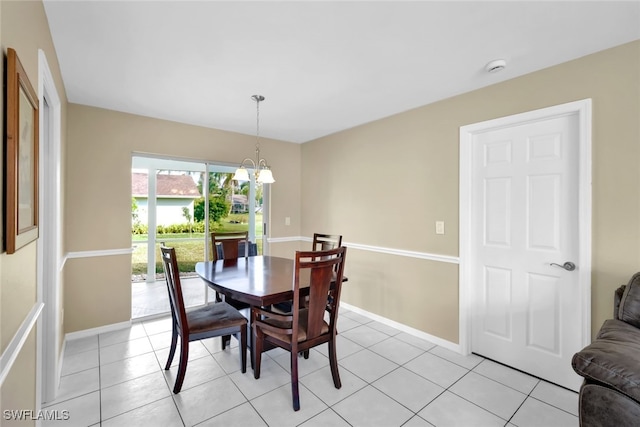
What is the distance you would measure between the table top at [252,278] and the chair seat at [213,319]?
0.88 feet

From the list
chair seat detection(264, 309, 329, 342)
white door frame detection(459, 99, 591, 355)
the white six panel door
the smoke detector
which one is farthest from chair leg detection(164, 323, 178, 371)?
the smoke detector

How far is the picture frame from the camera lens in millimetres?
1004

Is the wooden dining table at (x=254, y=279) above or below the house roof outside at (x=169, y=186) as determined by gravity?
below

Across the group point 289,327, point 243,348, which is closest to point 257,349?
point 243,348

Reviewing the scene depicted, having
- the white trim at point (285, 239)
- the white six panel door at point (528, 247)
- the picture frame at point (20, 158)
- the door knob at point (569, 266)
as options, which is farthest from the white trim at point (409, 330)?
the picture frame at point (20, 158)

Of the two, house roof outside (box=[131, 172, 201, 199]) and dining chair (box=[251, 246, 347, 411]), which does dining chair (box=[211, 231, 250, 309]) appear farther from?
dining chair (box=[251, 246, 347, 411])

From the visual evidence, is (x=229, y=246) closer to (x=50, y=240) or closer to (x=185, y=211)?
(x=185, y=211)

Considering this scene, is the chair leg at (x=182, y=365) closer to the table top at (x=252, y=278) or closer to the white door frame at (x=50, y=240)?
the table top at (x=252, y=278)

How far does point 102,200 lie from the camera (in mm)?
3152

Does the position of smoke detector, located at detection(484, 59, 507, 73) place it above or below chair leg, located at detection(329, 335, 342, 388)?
above

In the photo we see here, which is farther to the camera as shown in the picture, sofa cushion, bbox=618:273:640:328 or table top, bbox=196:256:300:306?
table top, bbox=196:256:300:306

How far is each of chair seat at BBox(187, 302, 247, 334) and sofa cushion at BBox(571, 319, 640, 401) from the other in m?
2.10

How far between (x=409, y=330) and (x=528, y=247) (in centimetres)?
147

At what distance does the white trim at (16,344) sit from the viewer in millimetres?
964
